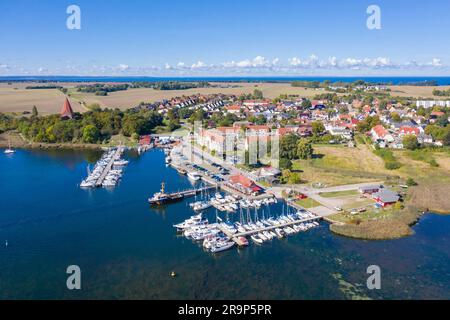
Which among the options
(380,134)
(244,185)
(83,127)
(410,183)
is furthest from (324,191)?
(83,127)

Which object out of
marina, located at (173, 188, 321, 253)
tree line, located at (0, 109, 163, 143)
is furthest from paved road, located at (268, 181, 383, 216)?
tree line, located at (0, 109, 163, 143)

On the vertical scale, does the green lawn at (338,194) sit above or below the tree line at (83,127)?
below

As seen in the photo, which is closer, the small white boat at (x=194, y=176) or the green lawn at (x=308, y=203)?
the green lawn at (x=308, y=203)

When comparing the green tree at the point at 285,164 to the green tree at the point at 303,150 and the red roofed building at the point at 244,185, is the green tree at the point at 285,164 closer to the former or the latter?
the green tree at the point at 303,150

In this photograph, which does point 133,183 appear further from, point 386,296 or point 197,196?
point 386,296

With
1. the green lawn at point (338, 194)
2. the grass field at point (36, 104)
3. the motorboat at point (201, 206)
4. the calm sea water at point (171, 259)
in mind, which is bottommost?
the calm sea water at point (171, 259)

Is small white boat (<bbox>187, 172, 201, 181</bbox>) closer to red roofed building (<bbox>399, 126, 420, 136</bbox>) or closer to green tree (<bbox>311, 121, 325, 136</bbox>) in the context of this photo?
green tree (<bbox>311, 121, 325, 136</bbox>)

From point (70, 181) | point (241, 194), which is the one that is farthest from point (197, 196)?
point (70, 181)

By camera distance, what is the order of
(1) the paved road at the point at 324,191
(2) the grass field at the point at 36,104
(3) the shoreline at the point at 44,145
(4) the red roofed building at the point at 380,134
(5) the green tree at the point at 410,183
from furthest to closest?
(2) the grass field at the point at 36,104
(3) the shoreline at the point at 44,145
(4) the red roofed building at the point at 380,134
(5) the green tree at the point at 410,183
(1) the paved road at the point at 324,191

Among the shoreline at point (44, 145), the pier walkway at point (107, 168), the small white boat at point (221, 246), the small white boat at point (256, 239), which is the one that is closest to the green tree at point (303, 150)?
the small white boat at point (256, 239)
